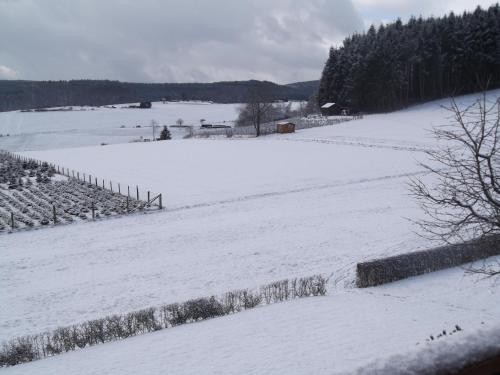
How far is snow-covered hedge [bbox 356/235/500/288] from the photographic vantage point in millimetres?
15148

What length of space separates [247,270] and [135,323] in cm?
752

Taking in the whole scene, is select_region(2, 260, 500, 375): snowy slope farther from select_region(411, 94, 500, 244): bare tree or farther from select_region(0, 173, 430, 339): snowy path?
select_region(0, 173, 430, 339): snowy path

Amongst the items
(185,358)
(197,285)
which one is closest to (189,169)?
(197,285)

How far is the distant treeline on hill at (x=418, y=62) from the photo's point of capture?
88.0 m

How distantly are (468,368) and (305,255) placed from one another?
748 inches

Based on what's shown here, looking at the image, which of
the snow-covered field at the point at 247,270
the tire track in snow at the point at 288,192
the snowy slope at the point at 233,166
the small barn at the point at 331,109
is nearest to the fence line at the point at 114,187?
the snowy slope at the point at 233,166

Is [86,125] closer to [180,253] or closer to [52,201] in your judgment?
[52,201]

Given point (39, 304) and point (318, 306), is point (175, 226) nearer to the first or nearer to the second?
point (39, 304)

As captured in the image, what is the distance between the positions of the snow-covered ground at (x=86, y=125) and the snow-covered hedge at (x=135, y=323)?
300 ft

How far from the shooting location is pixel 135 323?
1245cm

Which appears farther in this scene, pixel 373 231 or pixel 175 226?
pixel 175 226

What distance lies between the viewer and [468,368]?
2113mm

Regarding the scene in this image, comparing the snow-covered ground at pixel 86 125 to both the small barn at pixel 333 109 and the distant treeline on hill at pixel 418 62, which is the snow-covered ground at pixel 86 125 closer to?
the small barn at pixel 333 109

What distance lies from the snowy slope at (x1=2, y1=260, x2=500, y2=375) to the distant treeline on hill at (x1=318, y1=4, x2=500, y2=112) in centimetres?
8256
